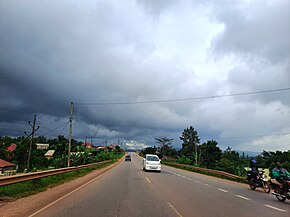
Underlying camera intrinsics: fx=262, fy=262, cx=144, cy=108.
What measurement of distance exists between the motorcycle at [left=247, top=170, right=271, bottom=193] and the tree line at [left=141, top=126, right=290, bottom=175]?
8.52 meters

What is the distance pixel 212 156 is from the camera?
76.6 m

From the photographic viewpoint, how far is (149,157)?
28.7 meters

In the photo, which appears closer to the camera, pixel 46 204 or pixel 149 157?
pixel 46 204

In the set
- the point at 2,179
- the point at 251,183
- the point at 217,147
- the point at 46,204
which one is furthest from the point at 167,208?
the point at 217,147

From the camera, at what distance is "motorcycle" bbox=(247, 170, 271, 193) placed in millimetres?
14531

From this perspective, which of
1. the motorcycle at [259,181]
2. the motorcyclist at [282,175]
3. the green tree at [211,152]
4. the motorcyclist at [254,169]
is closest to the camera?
the motorcyclist at [282,175]

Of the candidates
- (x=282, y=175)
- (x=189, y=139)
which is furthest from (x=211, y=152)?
(x=282, y=175)

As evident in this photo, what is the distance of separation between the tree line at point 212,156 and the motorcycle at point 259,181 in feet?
28.0

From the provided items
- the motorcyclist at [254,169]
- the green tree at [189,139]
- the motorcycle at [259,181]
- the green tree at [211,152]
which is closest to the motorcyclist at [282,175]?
the motorcycle at [259,181]

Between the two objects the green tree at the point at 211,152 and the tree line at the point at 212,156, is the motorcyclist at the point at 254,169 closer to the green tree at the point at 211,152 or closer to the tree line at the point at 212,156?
the tree line at the point at 212,156

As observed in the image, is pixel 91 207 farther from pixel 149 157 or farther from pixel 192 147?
pixel 192 147

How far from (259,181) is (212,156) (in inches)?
2516

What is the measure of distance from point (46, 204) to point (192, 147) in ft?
296

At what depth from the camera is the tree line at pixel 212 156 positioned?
33.6 m
